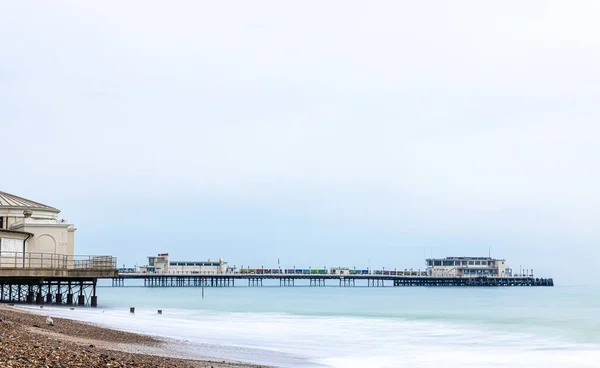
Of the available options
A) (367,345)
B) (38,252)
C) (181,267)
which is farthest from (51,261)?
(181,267)

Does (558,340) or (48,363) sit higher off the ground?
(48,363)

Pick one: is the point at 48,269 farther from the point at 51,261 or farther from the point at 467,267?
the point at 467,267

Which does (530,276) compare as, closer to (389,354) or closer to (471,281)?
(471,281)

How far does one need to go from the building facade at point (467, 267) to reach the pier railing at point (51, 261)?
110m

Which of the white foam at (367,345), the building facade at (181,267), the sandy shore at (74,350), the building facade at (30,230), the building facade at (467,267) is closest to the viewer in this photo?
the sandy shore at (74,350)

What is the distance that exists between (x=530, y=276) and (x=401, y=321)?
117m

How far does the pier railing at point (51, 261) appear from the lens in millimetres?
33062

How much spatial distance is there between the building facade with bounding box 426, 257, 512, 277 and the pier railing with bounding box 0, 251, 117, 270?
110 meters

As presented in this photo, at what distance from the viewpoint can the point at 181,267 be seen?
126875 millimetres

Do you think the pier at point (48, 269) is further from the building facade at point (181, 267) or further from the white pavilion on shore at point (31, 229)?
the building facade at point (181, 267)

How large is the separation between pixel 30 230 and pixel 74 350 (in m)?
25.4

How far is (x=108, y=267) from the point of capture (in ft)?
119

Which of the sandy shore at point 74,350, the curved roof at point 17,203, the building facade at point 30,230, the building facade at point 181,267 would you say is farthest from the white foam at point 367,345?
the building facade at point 181,267

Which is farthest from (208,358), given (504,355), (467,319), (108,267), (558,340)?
(467,319)
